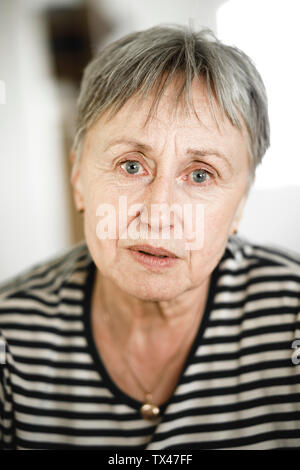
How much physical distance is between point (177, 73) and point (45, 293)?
0.66m

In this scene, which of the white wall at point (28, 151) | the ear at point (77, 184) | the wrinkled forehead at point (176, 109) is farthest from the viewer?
the white wall at point (28, 151)

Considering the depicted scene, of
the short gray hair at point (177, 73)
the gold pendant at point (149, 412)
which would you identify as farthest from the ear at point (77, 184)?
the gold pendant at point (149, 412)

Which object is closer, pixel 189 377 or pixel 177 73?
pixel 177 73

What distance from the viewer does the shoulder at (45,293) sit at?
1.03 m

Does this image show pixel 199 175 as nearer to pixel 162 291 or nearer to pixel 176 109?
pixel 176 109

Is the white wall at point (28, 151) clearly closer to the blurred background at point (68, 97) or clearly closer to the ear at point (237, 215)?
the blurred background at point (68, 97)

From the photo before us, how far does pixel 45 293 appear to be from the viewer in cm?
108

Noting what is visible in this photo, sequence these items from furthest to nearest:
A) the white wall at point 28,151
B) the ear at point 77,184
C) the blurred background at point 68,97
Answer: the white wall at point 28,151 → the ear at point 77,184 → the blurred background at point 68,97

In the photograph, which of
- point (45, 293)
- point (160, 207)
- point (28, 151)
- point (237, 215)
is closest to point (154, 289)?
point (160, 207)

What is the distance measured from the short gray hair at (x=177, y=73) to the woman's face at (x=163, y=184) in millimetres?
24

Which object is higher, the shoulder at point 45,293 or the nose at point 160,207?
the nose at point 160,207

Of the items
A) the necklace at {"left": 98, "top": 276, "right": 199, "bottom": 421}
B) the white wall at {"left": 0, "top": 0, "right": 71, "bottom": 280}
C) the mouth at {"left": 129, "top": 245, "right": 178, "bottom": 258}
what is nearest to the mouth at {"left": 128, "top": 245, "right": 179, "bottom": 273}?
the mouth at {"left": 129, "top": 245, "right": 178, "bottom": 258}

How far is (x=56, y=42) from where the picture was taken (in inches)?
73.5

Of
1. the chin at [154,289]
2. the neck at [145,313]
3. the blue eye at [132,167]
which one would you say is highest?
the blue eye at [132,167]
